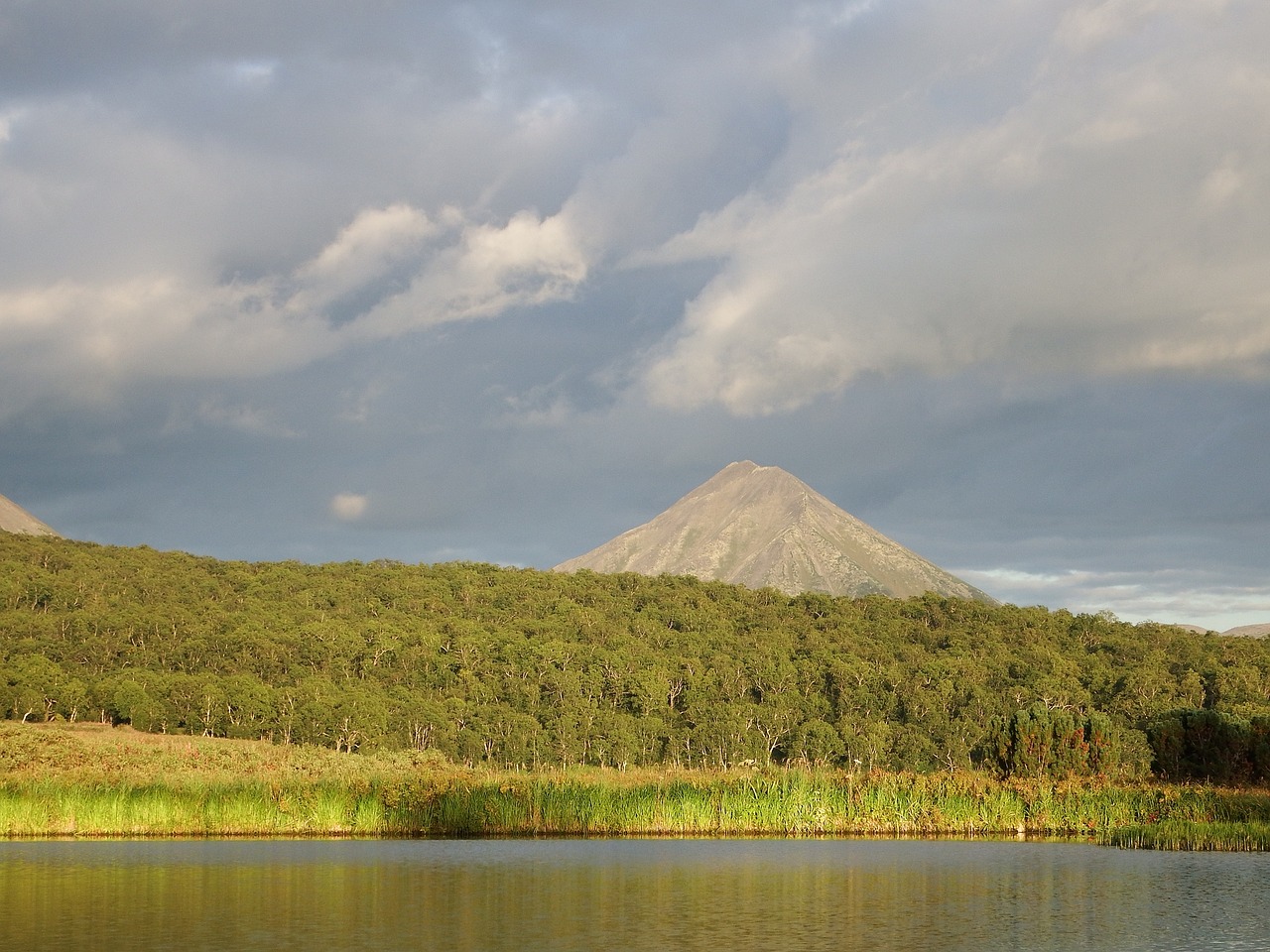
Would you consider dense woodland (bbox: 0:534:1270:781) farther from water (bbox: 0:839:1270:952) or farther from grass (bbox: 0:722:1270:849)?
water (bbox: 0:839:1270:952)

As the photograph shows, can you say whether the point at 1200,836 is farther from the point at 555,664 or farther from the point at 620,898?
the point at 555,664

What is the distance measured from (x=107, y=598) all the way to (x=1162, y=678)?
Result: 122596mm

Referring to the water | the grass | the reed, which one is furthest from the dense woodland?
the water

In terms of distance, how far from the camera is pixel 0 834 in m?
40.1

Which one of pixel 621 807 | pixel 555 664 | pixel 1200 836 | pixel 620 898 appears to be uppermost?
pixel 555 664

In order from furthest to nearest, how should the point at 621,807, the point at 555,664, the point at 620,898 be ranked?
1. the point at 555,664
2. the point at 621,807
3. the point at 620,898

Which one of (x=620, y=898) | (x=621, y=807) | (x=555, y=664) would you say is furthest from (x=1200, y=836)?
(x=555, y=664)

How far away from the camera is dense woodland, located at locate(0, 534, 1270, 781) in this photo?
395 ft

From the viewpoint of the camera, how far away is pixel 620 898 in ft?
86.2

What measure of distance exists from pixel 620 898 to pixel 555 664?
121 metres

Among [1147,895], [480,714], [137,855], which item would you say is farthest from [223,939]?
[480,714]

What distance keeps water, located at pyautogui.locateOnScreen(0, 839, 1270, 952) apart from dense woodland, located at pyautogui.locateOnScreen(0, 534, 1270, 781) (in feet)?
256

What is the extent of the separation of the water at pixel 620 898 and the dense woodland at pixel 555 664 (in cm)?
7797

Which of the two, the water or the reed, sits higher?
the water
